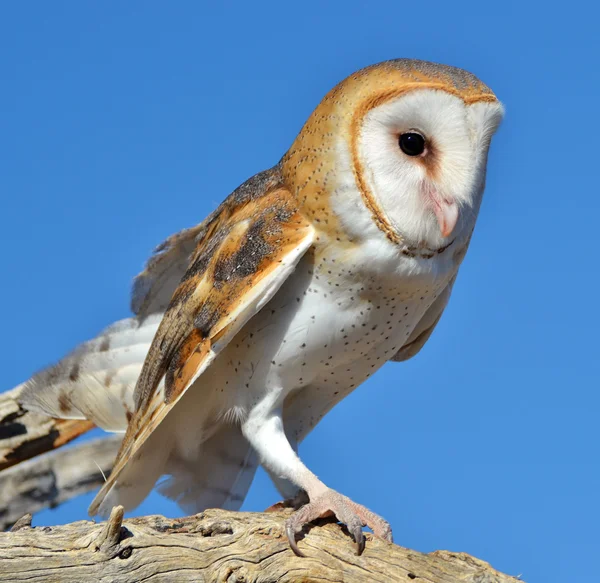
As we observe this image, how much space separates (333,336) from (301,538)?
28.5 inches

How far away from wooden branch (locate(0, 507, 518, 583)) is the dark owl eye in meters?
1.34

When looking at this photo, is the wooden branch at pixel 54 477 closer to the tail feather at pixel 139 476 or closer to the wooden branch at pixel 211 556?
the tail feather at pixel 139 476

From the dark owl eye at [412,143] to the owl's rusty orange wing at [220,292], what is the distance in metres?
0.44

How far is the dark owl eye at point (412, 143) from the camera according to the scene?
12.1 feet

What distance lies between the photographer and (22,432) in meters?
4.73

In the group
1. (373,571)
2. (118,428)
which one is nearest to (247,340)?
(373,571)

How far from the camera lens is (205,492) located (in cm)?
464

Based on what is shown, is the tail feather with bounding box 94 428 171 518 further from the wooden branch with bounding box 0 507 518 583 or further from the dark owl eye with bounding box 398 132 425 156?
the dark owl eye with bounding box 398 132 425 156

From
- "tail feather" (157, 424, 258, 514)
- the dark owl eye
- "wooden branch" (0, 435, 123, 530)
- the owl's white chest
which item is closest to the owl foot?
the owl's white chest

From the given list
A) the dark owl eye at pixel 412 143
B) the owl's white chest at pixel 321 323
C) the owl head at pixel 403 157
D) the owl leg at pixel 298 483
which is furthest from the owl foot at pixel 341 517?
the dark owl eye at pixel 412 143

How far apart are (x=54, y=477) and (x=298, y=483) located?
1590 mm

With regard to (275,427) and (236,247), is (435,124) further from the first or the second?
(275,427)

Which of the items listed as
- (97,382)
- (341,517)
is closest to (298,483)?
(341,517)

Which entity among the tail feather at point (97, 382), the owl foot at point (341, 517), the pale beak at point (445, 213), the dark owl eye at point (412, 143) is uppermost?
the dark owl eye at point (412, 143)
